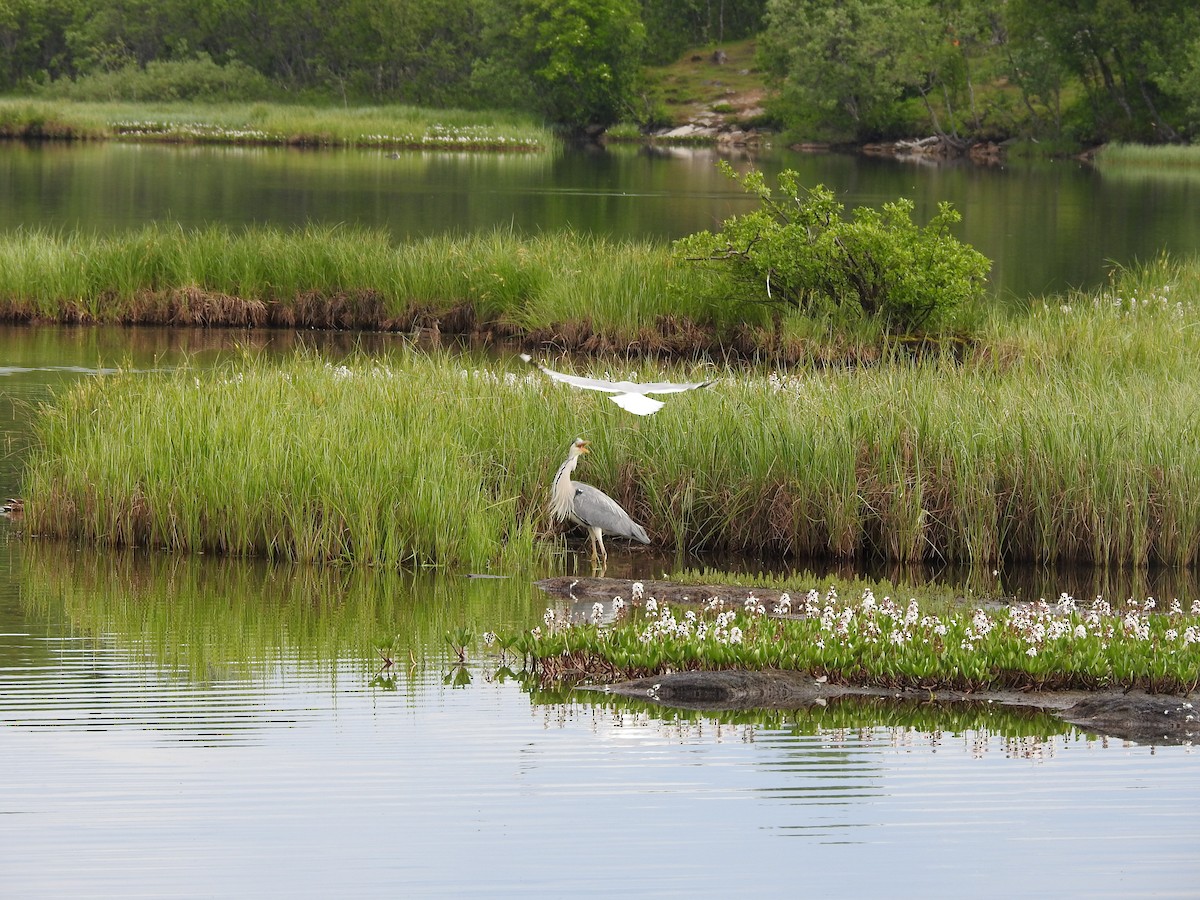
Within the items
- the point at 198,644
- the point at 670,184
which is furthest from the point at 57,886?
the point at 670,184

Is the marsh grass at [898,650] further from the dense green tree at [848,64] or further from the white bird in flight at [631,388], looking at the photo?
the dense green tree at [848,64]

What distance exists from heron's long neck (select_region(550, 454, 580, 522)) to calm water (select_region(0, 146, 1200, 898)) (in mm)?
1112

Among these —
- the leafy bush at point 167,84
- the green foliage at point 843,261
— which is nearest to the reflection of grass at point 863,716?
the green foliage at point 843,261

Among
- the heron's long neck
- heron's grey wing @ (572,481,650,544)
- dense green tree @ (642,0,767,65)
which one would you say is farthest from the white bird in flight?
dense green tree @ (642,0,767,65)

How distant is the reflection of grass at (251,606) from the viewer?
10.6m

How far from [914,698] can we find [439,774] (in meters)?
2.77

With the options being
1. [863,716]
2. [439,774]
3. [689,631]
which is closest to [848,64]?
[689,631]

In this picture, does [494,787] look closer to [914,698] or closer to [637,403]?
[914,698]

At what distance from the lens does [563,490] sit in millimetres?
13172

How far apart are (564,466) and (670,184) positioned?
51841 mm

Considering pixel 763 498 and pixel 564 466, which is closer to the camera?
pixel 564 466

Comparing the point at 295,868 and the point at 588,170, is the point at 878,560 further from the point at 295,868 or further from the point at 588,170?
the point at 588,170

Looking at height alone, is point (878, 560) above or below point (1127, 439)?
below

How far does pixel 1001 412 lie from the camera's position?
14656 mm
